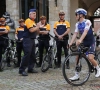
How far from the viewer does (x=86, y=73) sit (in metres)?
6.69

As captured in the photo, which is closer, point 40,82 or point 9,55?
point 40,82

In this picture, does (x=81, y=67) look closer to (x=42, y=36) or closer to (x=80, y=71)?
(x=80, y=71)

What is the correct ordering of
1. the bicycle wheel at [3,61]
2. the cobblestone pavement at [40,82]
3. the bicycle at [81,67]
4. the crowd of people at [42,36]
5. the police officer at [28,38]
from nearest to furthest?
1. the cobblestone pavement at [40,82]
2. the bicycle at [81,67]
3. the crowd of people at [42,36]
4. the police officer at [28,38]
5. the bicycle wheel at [3,61]

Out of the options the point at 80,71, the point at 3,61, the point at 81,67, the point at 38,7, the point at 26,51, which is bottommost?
the point at 3,61

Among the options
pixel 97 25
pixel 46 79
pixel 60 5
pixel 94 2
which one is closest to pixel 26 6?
pixel 60 5

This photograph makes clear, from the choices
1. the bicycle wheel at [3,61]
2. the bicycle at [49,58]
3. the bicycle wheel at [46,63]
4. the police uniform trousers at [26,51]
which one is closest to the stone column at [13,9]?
the bicycle wheel at [3,61]

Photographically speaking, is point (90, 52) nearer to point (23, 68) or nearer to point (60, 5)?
point (23, 68)

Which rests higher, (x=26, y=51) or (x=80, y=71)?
(x=26, y=51)

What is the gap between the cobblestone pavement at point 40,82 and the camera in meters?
6.33

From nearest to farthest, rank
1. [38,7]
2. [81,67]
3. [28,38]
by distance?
[81,67] < [28,38] < [38,7]

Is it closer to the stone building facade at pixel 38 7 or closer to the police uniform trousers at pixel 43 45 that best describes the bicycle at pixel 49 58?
the police uniform trousers at pixel 43 45

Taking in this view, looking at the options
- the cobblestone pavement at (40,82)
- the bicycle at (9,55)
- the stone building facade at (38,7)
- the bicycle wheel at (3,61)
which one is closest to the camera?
the cobblestone pavement at (40,82)

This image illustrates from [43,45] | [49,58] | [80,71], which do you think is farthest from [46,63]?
[80,71]

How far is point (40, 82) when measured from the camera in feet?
22.6
